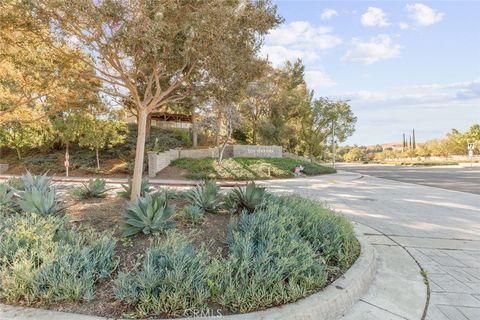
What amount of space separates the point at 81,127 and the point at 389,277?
68.0 ft

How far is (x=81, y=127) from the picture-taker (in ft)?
65.3

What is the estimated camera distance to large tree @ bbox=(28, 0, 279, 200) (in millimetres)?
4750

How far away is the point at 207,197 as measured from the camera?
5098 millimetres

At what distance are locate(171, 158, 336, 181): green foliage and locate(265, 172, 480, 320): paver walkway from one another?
9.48 m

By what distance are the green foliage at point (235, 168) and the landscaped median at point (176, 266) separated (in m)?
15.2

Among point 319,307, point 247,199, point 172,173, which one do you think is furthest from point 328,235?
point 172,173

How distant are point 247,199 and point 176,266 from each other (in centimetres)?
244

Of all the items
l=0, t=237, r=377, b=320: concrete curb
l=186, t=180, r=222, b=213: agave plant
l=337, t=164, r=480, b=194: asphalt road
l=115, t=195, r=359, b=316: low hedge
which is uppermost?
l=186, t=180, r=222, b=213: agave plant

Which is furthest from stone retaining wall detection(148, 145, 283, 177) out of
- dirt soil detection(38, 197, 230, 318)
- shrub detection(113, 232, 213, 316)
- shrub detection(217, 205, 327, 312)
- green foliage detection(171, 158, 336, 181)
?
shrub detection(113, 232, 213, 316)

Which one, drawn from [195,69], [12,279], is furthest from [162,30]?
[12,279]

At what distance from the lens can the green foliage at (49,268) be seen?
8.48 feet

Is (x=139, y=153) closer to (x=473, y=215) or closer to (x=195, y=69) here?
(x=195, y=69)

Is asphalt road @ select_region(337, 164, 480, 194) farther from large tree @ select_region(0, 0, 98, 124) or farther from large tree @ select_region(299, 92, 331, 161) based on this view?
large tree @ select_region(0, 0, 98, 124)

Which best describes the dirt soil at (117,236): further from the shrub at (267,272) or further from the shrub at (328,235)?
the shrub at (328,235)
